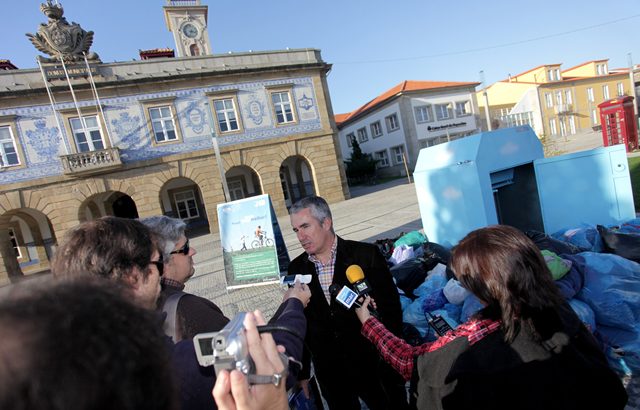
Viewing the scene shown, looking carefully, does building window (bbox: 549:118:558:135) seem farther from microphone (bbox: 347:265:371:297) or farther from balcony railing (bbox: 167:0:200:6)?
microphone (bbox: 347:265:371:297)

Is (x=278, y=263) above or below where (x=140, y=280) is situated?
below

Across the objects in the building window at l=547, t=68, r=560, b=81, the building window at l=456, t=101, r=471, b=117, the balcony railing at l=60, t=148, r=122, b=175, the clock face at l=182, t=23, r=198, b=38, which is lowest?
the balcony railing at l=60, t=148, r=122, b=175


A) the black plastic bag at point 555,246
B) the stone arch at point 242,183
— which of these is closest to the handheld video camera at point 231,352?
the black plastic bag at point 555,246

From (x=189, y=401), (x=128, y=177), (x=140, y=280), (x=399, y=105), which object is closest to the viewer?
(x=189, y=401)

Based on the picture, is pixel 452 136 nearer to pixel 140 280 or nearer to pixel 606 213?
pixel 606 213

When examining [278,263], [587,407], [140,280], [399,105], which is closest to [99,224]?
[140,280]

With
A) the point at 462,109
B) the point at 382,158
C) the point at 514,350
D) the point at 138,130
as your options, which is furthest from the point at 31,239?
the point at 462,109

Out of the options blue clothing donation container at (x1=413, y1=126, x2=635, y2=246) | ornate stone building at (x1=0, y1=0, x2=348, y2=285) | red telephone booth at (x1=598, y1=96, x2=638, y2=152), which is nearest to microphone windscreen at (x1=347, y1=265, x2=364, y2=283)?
blue clothing donation container at (x1=413, y1=126, x2=635, y2=246)

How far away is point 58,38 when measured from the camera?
14547 mm

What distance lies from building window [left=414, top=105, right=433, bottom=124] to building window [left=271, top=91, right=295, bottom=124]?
50.2 feet

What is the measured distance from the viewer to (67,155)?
14.5m

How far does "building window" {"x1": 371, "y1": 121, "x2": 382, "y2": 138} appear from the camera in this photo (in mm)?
32812

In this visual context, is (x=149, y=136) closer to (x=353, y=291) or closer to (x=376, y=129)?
(x=353, y=291)

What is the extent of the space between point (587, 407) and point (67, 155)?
61.5 feet
